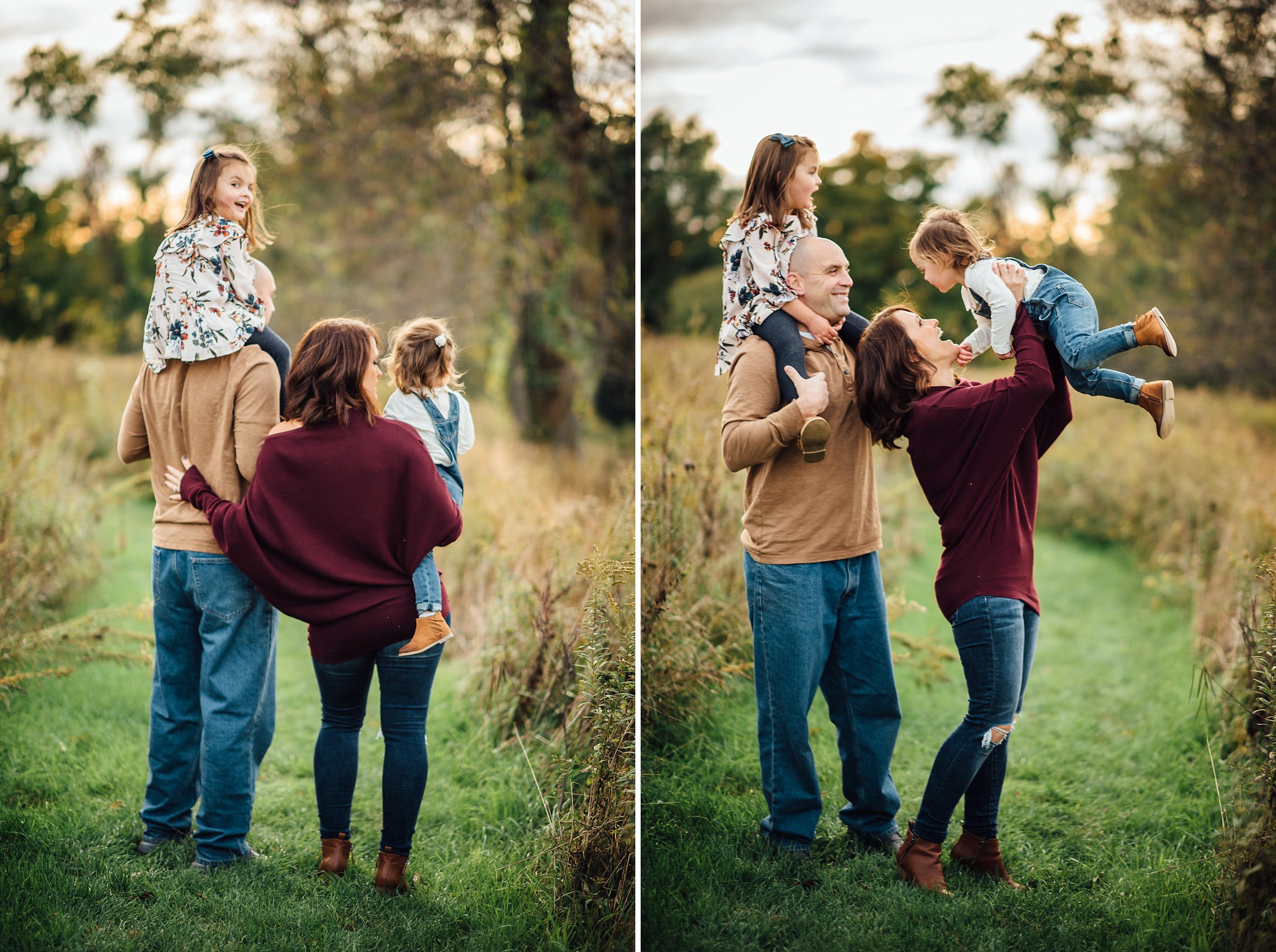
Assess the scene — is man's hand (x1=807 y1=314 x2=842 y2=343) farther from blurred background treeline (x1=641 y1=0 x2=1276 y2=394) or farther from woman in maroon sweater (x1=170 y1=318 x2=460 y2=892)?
blurred background treeline (x1=641 y1=0 x2=1276 y2=394)

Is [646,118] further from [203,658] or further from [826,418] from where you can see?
[203,658]

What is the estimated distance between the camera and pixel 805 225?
9.75 feet

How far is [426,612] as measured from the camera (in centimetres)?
277

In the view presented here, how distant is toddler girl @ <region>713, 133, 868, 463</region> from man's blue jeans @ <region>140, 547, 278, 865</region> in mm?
1735

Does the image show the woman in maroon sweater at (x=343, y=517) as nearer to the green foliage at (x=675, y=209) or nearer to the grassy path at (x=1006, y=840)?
the grassy path at (x=1006, y=840)

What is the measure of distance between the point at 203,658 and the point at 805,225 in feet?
7.57

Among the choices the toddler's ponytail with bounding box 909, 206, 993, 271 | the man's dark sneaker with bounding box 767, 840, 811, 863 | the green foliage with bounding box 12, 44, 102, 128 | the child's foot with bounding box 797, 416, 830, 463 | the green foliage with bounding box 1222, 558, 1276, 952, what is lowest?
the man's dark sneaker with bounding box 767, 840, 811, 863

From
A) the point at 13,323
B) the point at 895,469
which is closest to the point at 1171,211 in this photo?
the point at 895,469

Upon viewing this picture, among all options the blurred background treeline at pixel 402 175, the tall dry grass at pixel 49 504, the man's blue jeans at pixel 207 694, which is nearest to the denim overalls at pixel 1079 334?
the man's blue jeans at pixel 207 694

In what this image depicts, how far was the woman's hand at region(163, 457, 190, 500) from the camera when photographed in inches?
117

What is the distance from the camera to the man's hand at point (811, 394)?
8.78 ft

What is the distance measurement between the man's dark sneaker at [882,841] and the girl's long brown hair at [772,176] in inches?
76.0

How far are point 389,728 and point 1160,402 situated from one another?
7.91 ft

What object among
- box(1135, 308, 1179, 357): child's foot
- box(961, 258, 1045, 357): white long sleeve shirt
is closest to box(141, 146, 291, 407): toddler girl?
box(961, 258, 1045, 357): white long sleeve shirt
